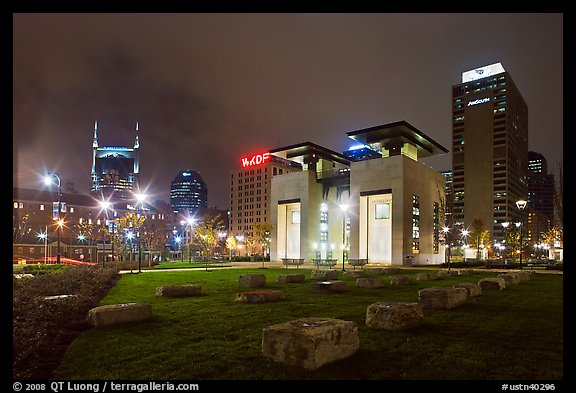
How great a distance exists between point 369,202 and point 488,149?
401ft

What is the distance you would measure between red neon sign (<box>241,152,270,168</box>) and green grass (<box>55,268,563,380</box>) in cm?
7164

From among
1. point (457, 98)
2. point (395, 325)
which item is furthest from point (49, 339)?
point (457, 98)

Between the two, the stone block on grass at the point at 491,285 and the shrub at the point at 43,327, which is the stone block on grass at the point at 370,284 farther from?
the shrub at the point at 43,327

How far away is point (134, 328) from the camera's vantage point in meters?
9.81

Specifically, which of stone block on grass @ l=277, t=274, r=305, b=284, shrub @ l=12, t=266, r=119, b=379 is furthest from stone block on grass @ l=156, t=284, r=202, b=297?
stone block on grass @ l=277, t=274, r=305, b=284

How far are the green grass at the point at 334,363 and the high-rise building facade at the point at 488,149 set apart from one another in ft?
525

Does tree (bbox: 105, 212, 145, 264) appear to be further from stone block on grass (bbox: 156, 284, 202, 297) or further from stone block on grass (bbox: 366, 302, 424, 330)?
stone block on grass (bbox: 366, 302, 424, 330)

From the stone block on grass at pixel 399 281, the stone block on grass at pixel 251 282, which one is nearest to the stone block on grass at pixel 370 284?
the stone block on grass at pixel 399 281

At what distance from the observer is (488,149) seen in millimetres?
163500

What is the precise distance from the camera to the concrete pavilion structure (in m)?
58.6

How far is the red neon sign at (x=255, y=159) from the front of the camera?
84.2m
